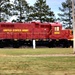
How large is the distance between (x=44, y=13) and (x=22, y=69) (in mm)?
62466

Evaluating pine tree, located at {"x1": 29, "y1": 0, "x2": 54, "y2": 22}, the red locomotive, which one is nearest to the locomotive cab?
the red locomotive

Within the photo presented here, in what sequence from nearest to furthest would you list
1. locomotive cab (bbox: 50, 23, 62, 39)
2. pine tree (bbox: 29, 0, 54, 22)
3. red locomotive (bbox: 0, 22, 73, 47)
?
red locomotive (bbox: 0, 22, 73, 47) < locomotive cab (bbox: 50, 23, 62, 39) < pine tree (bbox: 29, 0, 54, 22)

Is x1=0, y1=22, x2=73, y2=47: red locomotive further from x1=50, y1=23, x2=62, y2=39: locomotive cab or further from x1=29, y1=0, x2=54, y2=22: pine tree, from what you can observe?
x1=29, y1=0, x2=54, y2=22: pine tree

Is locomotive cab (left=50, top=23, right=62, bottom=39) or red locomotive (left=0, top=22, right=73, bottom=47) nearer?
red locomotive (left=0, top=22, right=73, bottom=47)

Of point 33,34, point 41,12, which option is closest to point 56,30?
point 33,34

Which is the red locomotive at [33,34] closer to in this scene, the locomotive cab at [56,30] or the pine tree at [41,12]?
the locomotive cab at [56,30]

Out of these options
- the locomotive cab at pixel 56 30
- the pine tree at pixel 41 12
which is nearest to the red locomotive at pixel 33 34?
the locomotive cab at pixel 56 30

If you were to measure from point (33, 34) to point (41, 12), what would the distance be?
2915 centimetres

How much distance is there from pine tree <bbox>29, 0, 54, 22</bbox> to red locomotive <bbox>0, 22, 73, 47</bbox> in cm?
2621

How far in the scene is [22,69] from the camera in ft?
44.1

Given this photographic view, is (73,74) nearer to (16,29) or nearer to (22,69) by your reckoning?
(22,69)

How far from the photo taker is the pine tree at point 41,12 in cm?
7412

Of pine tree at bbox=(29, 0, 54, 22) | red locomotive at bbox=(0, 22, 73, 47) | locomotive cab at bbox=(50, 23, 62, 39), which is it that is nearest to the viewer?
red locomotive at bbox=(0, 22, 73, 47)

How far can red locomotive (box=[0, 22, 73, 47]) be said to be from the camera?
4612 centimetres
